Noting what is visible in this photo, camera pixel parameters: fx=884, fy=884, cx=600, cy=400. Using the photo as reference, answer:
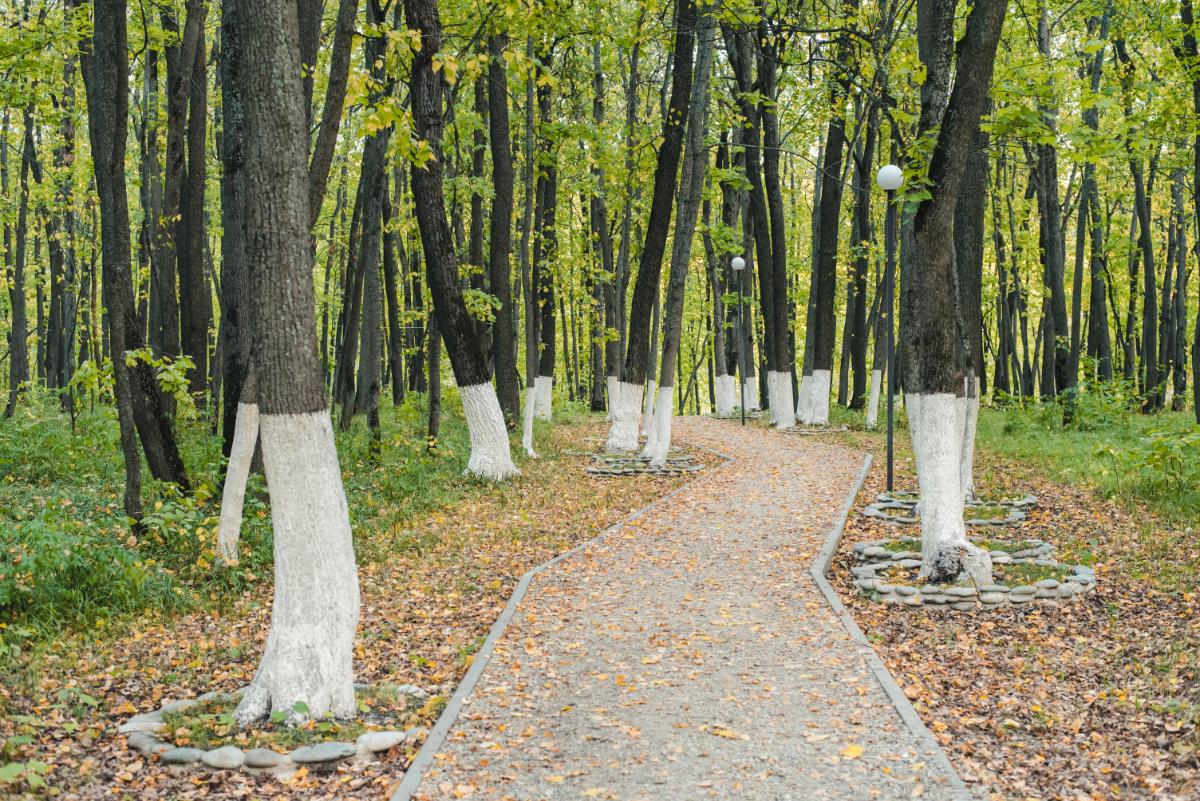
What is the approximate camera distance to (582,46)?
59.5ft

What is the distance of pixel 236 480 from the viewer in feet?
25.3

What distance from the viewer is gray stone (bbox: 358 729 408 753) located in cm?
457

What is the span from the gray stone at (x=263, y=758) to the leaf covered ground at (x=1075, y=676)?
134 inches

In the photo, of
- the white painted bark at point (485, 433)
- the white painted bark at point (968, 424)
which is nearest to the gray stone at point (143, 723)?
the white painted bark at point (485, 433)

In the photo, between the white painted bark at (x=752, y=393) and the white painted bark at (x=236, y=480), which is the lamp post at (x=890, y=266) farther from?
the white painted bark at (x=752, y=393)

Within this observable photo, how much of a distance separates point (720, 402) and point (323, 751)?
23.0 m

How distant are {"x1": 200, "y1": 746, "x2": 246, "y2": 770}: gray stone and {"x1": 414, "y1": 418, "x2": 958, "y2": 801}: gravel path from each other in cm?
96

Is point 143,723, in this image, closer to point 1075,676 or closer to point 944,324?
point 1075,676

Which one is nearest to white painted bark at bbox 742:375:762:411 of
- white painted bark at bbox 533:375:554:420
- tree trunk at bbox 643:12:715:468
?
white painted bark at bbox 533:375:554:420

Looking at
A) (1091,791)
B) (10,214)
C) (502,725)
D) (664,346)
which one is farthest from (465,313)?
(10,214)

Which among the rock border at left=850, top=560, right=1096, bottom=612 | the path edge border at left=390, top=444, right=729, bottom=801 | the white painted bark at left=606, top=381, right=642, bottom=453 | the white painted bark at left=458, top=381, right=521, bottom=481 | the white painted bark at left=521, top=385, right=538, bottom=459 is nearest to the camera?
the path edge border at left=390, top=444, right=729, bottom=801

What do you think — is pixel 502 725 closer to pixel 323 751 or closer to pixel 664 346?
pixel 323 751

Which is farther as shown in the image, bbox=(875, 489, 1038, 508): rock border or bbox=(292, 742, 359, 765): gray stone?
bbox=(875, 489, 1038, 508): rock border

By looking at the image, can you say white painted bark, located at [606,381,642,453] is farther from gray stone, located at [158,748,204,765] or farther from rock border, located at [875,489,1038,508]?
gray stone, located at [158,748,204,765]
